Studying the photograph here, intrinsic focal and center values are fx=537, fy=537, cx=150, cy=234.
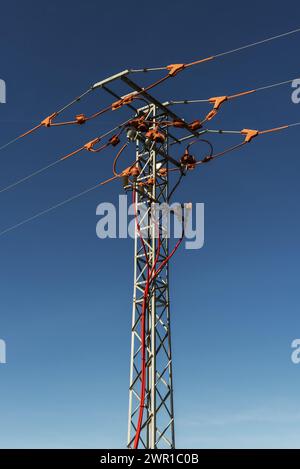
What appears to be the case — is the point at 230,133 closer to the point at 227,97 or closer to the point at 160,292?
the point at 227,97

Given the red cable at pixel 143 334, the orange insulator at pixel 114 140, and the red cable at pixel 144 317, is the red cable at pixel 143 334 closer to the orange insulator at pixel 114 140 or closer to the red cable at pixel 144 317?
the red cable at pixel 144 317

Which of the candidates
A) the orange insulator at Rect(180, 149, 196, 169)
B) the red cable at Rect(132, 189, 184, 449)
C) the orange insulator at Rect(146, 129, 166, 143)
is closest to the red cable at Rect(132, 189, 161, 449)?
the red cable at Rect(132, 189, 184, 449)

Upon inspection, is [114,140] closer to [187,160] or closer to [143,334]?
[187,160]

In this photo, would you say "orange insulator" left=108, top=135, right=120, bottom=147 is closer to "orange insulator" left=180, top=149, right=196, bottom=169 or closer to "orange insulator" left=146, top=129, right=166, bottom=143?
"orange insulator" left=146, top=129, right=166, bottom=143

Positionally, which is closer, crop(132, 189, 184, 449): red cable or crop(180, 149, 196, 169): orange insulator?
crop(132, 189, 184, 449): red cable

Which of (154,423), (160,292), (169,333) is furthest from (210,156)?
(154,423)

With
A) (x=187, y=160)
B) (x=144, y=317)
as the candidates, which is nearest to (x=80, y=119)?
(x=187, y=160)

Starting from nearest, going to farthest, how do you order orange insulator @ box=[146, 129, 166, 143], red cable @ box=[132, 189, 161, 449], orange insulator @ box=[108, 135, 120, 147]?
red cable @ box=[132, 189, 161, 449] → orange insulator @ box=[146, 129, 166, 143] → orange insulator @ box=[108, 135, 120, 147]

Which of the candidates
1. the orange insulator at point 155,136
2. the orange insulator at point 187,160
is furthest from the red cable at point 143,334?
the orange insulator at point 187,160

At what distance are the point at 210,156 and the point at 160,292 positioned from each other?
15.1ft

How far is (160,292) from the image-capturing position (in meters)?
15.5

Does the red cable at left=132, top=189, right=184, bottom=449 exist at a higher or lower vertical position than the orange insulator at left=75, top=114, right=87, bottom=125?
lower
